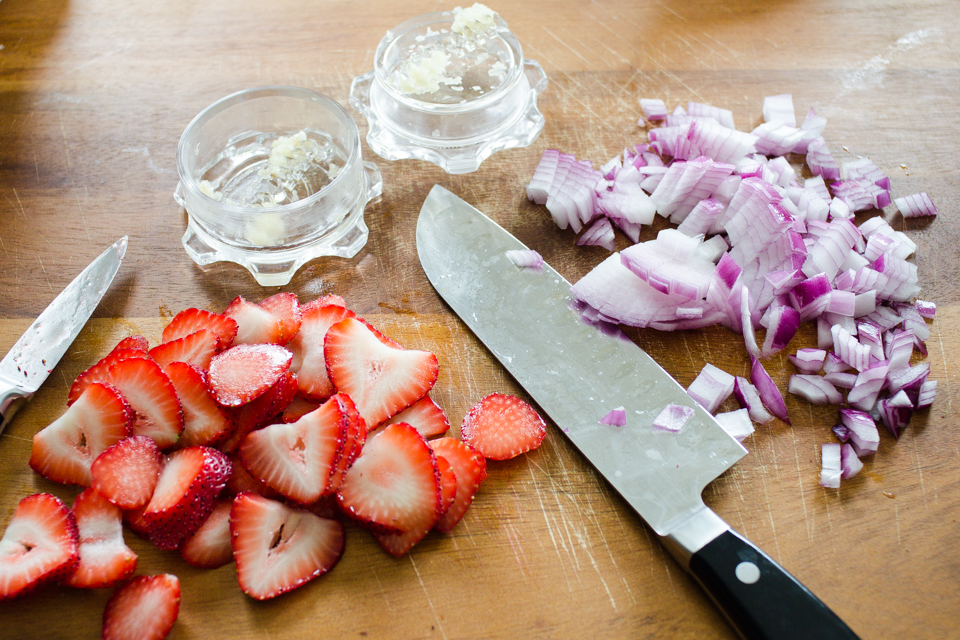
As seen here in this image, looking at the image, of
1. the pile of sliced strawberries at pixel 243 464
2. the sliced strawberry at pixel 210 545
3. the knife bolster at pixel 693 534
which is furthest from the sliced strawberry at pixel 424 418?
the knife bolster at pixel 693 534

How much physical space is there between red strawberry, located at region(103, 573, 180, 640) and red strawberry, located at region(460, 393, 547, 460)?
542 millimetres

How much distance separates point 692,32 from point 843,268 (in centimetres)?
86

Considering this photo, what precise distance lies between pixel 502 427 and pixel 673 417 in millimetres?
313

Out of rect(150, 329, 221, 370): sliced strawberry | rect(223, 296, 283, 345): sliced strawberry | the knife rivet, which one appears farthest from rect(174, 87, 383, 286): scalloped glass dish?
the knife rivet

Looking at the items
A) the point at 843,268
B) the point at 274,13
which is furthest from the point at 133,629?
the point at 274,13

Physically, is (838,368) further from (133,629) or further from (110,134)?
(110,134)

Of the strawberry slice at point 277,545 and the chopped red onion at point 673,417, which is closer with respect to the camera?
the strawberry slice at point 277,545

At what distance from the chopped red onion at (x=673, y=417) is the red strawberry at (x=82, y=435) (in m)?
0.93

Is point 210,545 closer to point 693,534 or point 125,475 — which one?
point 125,475

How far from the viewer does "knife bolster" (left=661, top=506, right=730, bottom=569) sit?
1062 mm

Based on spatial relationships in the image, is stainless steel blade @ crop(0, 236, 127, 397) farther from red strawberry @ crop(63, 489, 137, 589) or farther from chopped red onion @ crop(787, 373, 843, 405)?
chopped red onion @ crop(787, 373, 843, 405)

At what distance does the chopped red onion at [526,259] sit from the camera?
4.67ft

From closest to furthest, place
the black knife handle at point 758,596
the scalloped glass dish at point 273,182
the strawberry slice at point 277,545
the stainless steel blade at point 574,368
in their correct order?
the black knife handle at point 758,596, the strawberry slice at point 277,545, the stainless steel blade at point 574,368, the scalloped glass dish at point 273,182

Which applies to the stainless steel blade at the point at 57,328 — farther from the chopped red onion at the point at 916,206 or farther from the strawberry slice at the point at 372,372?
the chopped red onion at the point at 916,206
